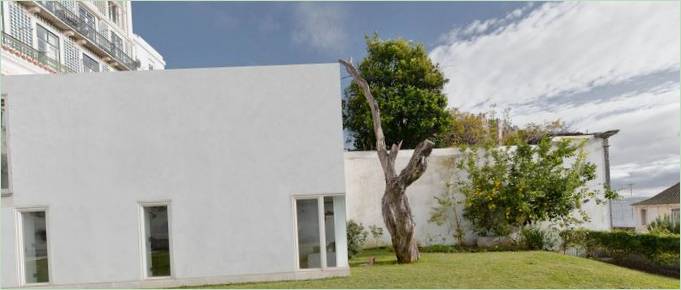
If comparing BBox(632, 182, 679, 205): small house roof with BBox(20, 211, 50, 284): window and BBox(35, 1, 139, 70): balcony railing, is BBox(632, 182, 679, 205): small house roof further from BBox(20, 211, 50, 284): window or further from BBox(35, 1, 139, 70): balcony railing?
BBox(35, 1, 139, 70): balcony railing

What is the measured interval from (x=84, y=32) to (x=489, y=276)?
3159 centimetres

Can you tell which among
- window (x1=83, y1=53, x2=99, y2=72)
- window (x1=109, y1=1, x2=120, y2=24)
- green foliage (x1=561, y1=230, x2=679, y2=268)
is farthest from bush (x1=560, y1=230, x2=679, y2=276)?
window (x1=109, y1=1, x2=120, y2=24)

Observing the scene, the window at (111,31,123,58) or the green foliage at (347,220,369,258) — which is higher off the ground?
the window at (111,31,123,58)

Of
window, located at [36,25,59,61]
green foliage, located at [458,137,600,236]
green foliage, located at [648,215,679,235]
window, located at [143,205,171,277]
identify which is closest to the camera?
window, located at [143,205,171,277]

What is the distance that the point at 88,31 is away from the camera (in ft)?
112

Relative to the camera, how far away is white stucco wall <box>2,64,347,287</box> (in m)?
11.0

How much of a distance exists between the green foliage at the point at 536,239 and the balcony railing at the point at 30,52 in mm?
20576

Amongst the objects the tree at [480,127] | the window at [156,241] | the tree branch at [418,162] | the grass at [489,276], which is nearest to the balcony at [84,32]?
the window at [156,241]

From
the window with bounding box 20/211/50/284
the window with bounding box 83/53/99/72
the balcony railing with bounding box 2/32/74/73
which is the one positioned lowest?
the window with bounding box 20/211/50/284

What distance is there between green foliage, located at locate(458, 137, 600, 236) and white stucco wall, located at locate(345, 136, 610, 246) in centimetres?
50

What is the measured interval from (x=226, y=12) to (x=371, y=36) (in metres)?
7.46

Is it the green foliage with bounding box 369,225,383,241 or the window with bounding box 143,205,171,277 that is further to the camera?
the green foliage with bounding box 369,225,383,241

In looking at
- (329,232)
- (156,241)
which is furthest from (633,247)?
(156,241)

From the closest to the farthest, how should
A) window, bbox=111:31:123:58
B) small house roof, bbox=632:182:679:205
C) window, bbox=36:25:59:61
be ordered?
small house roof, bbox=632:182:679:205 < window, bbox=36:25:59:61 < window, bbox=111:31:123:58
